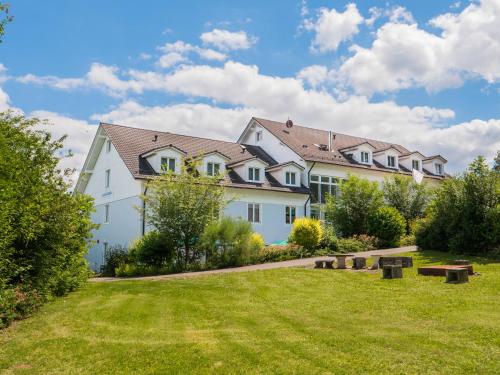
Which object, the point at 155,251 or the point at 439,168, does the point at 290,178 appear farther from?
the point at 439,168

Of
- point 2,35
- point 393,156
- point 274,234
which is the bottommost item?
point 274,234

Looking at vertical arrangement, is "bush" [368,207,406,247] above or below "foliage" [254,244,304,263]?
above

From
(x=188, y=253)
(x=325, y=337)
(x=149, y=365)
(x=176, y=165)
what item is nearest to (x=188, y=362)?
(x=149, y=365)

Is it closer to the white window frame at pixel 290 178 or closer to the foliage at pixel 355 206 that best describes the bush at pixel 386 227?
the foliage at pixel 355 206

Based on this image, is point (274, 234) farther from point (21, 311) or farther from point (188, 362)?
point (188, 362)

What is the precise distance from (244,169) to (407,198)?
10.4 metres

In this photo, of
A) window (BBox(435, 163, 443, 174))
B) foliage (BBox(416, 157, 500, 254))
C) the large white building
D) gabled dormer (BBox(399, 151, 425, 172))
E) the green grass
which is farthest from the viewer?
window (BBox(435, 163, 443, 174))

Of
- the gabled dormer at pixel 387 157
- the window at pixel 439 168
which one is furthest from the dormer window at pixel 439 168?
the gabled dormer at pixel 387 157

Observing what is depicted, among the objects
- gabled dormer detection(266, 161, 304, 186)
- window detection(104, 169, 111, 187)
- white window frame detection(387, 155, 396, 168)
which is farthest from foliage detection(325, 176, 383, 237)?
window detection(104, 169, 111, 187)

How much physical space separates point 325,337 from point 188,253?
48.9 ft

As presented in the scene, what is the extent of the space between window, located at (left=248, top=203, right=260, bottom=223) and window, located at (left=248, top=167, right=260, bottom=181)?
182cm

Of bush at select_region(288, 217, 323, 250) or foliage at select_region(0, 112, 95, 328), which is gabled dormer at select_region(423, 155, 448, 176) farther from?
foliage at select_region(0, 112, 95, 328)

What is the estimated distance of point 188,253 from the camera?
22.2 metres

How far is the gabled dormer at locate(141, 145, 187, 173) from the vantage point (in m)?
28.6
